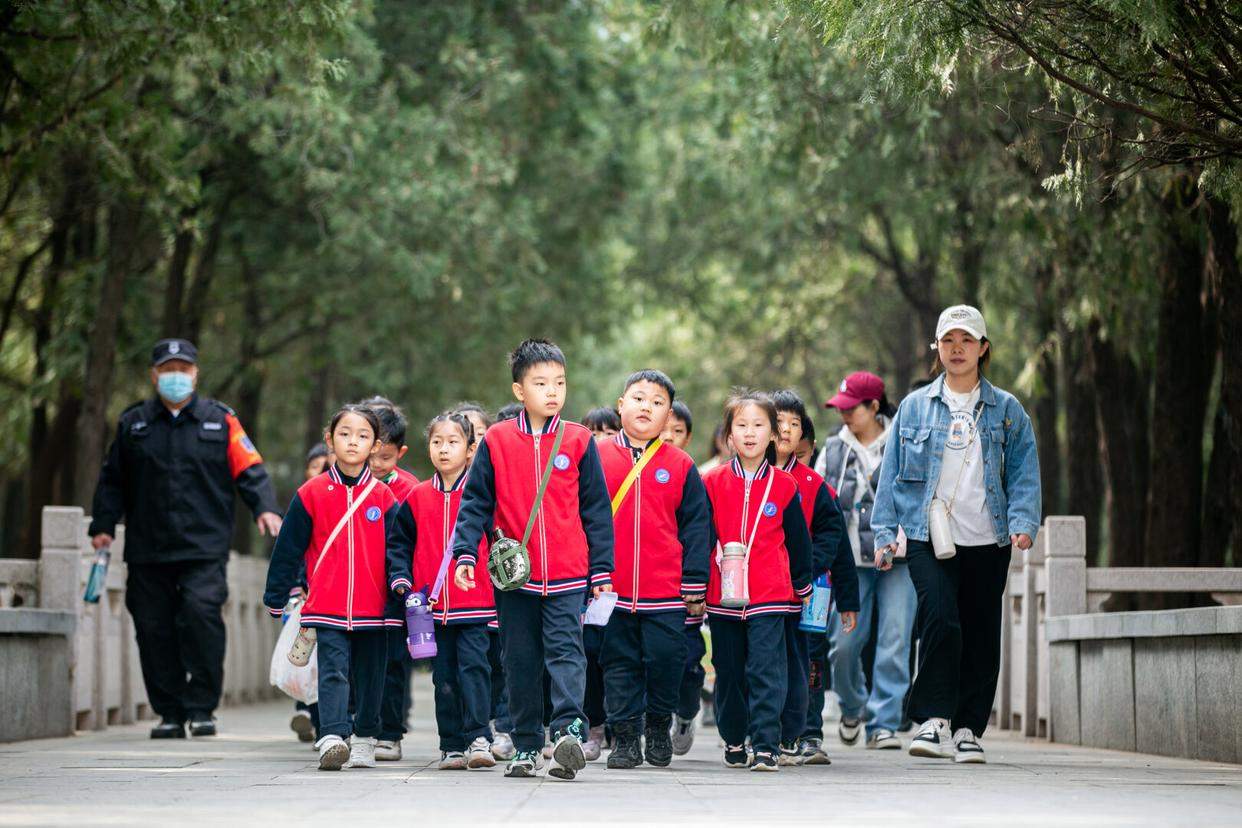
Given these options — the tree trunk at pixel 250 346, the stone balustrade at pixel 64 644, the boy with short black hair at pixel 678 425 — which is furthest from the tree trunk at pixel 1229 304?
the tree trunk at pixel 250 346

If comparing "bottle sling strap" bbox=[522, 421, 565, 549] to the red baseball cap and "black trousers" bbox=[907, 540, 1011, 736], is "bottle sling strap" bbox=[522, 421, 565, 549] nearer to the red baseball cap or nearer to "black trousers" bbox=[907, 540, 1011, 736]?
"black trousers" bbox=[907, 540, 1011, 736]

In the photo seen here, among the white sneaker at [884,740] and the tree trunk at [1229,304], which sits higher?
the tree trunk at [1229,304]

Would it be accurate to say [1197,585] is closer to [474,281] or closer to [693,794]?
[693,794]

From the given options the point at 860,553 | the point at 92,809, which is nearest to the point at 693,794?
the point at 92,809

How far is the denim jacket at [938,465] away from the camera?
9.41 metres

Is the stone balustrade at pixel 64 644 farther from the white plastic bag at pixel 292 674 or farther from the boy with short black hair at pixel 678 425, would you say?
the boy with short black hair at pixel 678 425

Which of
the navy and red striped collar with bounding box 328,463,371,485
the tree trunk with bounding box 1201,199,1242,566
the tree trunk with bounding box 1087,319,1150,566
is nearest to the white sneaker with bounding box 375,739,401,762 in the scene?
the navy and red striped collar with bounding box 328,463,371,485

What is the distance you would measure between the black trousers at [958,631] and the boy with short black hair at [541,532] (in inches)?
79.4

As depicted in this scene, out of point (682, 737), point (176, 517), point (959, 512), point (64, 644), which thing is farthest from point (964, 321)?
point (64, 644)

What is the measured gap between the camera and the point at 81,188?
68.5ft

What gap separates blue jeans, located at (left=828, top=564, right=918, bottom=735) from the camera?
11.2 metres

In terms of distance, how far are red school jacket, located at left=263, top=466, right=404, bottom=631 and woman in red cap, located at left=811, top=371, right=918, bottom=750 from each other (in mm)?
3226

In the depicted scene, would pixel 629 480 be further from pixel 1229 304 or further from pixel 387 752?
pixel 1229 304

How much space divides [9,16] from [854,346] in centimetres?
1817
